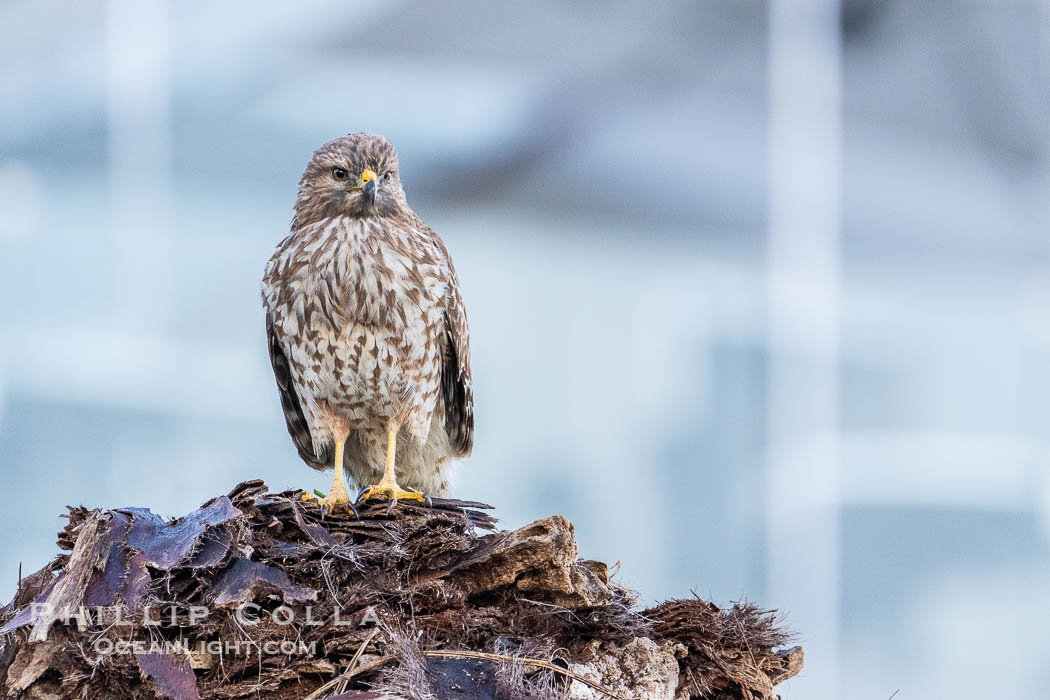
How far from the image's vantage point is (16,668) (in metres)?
2.19

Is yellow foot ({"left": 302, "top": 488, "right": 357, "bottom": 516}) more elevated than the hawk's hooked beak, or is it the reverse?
the hawk's hooked beak

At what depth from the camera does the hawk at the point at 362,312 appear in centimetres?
334

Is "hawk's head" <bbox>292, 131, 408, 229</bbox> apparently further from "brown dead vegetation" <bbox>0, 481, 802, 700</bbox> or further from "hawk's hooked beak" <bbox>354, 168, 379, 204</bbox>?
"brown dead vegetation" <bbox>0, 481, 802, 700</bbox>

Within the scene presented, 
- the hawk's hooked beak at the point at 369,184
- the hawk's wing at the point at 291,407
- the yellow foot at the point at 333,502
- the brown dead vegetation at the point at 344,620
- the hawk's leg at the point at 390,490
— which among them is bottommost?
the brown dead vegetation at the point at 344,620

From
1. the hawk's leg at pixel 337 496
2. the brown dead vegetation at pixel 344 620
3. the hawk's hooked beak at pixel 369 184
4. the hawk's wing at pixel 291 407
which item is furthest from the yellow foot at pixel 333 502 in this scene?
the hawk's hooked beak at pixel 369 184

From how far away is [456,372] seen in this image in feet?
12.1

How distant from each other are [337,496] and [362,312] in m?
0.60

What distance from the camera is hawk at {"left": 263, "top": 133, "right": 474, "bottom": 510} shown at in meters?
3.34

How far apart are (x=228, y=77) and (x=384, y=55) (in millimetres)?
884

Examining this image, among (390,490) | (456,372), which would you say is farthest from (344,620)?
(456,372)

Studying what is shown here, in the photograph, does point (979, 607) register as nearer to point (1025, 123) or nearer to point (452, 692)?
point (1025, 123)

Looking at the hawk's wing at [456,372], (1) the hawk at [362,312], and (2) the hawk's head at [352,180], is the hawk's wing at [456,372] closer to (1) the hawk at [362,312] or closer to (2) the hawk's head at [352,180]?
(1) the hawk at [362,312]

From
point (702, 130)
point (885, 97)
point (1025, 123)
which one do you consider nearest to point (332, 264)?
point (702, 130)

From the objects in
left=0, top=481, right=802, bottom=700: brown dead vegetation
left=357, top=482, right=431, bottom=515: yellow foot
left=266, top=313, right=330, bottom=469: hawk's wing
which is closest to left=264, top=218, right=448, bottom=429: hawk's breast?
left=266, top=313, right=330, bottom=469: hawk's wing
